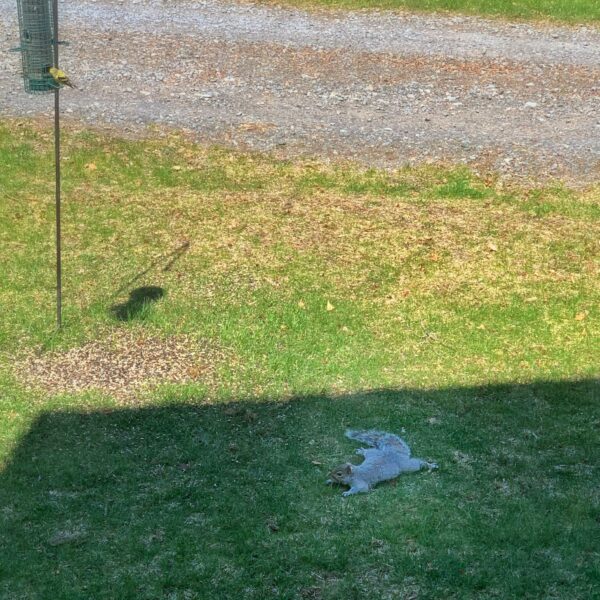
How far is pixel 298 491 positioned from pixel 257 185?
15.7 ft

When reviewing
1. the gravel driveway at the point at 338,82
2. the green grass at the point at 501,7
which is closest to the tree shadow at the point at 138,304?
the gravel driveway at the point at 338,82

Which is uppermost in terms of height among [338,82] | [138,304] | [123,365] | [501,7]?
[501,7]

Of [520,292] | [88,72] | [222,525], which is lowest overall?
[222,525]

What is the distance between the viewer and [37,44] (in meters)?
6.91

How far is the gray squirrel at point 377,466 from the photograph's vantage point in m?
5.68

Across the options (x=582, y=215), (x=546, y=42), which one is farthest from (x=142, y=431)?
(x=546, y=42)

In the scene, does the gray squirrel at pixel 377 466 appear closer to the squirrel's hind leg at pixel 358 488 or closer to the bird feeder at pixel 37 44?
the squirrel's hind leg at pixel 358 488

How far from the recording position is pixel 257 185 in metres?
9.76

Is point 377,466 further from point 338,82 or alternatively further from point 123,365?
point 338,82

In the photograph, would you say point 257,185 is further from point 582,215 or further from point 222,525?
point 222,525

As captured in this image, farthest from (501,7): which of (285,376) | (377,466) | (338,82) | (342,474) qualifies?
(342,474)

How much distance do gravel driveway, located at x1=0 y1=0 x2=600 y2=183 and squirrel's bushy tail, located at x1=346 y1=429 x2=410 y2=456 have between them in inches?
→ 185

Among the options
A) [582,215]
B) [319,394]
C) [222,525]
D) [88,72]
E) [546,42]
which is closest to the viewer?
[222,525]

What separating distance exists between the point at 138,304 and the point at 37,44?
218 centimetres
